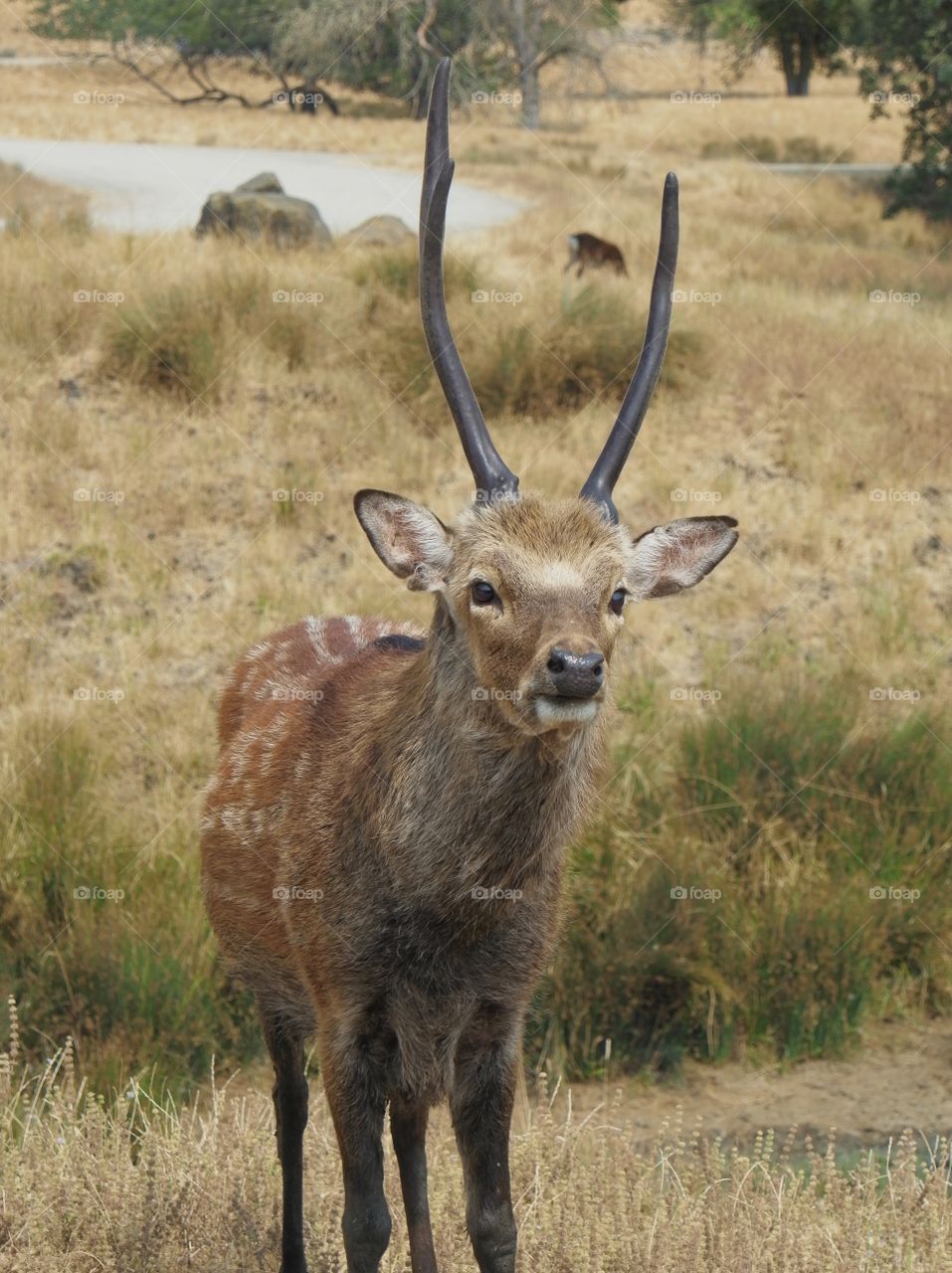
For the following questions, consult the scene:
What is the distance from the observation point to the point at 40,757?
8.40 m

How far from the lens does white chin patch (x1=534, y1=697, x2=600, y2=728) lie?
3.84 meters

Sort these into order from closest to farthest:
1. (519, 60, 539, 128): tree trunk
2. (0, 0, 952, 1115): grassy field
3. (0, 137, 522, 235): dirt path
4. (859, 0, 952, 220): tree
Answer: (0, 0, 952, 1115): grassy field < (0, 137, 522, 235): dirt path < (859, 0, 952, 220): tree < (519, 60, 539, 128): tree trunk

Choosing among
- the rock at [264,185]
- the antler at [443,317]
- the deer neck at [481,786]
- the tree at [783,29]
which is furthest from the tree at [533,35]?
the deer neck at [481,786]

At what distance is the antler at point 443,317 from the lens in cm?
446

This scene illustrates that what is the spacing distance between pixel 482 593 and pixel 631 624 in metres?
6.66

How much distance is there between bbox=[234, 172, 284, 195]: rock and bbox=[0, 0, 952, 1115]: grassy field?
2.27ft

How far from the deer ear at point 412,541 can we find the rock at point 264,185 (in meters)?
12.1

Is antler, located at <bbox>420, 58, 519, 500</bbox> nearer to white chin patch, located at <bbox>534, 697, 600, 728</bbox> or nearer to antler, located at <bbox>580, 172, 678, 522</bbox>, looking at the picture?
antler, located at <bbox>580, 172, 678, 522</bbox>

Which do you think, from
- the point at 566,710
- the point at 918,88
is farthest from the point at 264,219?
the point at 566,710

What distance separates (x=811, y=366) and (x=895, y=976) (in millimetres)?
5870

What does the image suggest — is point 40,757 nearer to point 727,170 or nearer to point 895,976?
point 895,976

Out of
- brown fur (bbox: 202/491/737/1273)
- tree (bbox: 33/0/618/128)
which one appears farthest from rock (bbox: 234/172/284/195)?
brown fur (bbox: 202/491/737/1273)

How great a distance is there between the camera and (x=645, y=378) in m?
4.57

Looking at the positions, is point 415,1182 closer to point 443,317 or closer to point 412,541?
point 412,541
